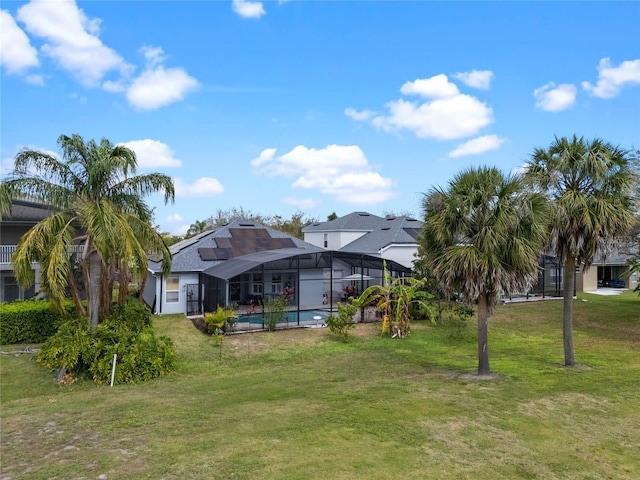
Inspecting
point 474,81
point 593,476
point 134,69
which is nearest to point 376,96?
point 474,81

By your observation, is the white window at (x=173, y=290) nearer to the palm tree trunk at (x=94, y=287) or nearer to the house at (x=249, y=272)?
the house at (x=249, y=272)

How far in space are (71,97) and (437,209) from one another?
14.8 m

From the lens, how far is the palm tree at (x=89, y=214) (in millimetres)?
12133

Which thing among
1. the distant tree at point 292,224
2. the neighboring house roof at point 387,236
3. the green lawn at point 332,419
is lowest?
the green lawn at point 332,419

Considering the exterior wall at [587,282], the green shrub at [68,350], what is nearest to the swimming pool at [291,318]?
the green shrub at [68,350]

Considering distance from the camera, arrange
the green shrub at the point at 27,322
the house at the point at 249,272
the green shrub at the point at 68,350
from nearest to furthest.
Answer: the green shrub at the point at 68,350
the green shrub at the point at 27,322
the house at the point at 249,272

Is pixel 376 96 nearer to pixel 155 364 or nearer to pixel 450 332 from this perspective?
pixel 450 332

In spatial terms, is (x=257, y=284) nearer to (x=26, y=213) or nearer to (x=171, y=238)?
(x=26, y=213)

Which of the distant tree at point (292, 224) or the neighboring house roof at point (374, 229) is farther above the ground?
the distant tree at point (292, 224)

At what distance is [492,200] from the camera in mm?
11672

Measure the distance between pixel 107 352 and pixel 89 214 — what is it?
3.90m

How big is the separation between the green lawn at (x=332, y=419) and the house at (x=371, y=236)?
54.6ft

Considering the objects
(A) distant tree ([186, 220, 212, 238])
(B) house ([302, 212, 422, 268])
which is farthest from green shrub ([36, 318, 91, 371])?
(A) distant tree ([186, 220, 212, 238])

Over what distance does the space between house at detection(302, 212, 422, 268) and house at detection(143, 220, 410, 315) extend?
2.77m
